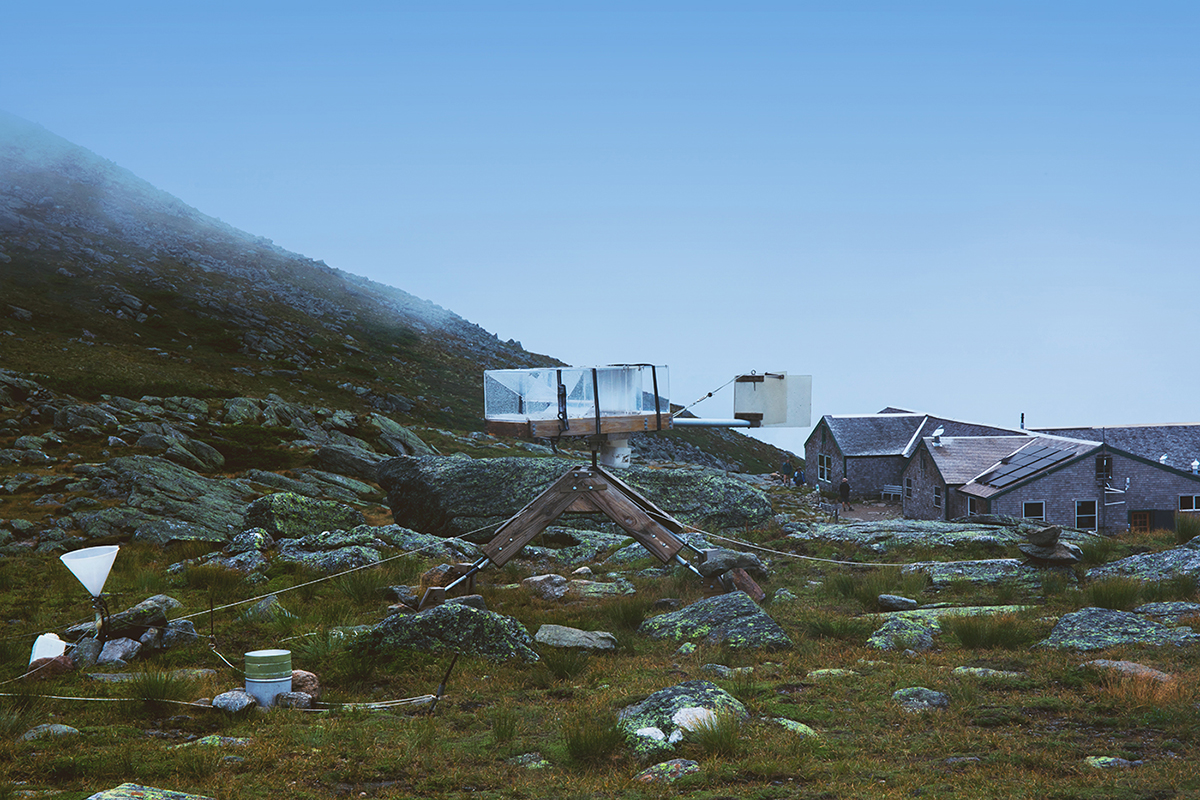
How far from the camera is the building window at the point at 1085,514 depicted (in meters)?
36.9

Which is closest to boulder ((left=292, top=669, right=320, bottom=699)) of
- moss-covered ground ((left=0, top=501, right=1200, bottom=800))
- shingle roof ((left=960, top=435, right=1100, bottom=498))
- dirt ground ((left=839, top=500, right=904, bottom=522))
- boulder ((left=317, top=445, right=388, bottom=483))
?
moss-covered ground ((left=0, top=501, right=1200, bottom=800))

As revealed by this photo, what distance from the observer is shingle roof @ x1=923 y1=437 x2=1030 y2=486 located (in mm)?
40656

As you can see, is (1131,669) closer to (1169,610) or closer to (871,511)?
(1169,610)

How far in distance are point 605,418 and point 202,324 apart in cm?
8763

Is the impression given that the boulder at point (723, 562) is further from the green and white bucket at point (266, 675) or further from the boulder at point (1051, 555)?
the green and white bucket at point (266, 675)

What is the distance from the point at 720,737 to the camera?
6.33 meters

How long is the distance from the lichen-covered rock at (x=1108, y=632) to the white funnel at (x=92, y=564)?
36.6 feet

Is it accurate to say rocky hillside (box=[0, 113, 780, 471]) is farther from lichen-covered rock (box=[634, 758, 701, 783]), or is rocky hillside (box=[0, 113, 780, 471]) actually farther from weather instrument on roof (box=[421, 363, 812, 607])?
lichen-covered rock (box=[634, 758, 701, 783])

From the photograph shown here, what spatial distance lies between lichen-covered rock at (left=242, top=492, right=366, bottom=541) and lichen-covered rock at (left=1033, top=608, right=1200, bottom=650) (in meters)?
15.7

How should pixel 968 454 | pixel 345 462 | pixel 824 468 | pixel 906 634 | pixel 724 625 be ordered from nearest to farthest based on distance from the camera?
pixel 906 634, pixel 724 625, pixel 345 462, pixel 968 454, pixel 824 468

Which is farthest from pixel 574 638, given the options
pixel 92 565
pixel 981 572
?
pixel 981 572

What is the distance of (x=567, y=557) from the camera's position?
712 inches

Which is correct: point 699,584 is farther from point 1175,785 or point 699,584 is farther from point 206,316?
point 206,316

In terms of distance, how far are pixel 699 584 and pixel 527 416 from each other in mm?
4497
